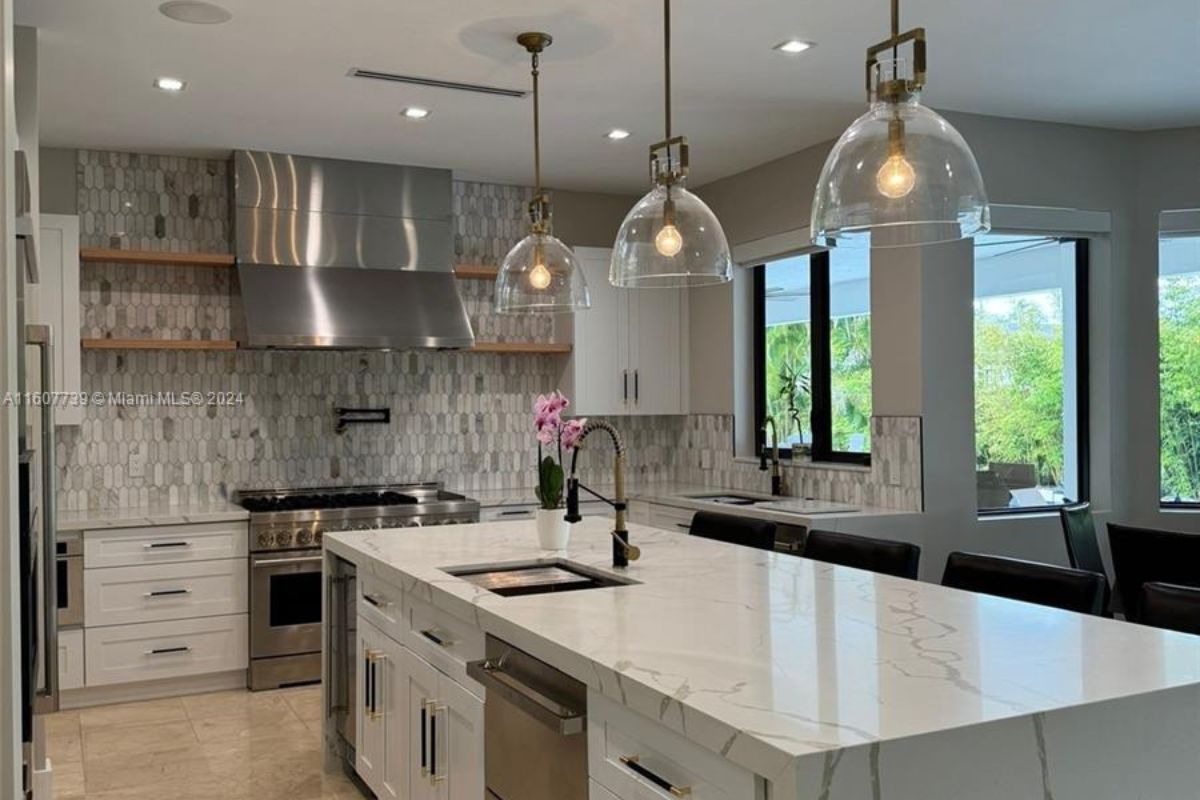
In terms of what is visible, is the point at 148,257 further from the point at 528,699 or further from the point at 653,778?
the point at 653,778

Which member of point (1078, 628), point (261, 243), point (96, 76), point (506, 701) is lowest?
point (506, 701)

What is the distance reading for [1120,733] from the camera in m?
1.72

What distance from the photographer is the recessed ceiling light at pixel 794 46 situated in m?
3.79

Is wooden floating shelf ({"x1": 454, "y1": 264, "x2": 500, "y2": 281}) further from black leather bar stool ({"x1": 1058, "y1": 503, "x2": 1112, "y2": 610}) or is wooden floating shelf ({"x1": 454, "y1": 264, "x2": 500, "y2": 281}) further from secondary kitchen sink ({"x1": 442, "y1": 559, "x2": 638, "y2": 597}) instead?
black leather bar stool ({"x1": 1058, "y1": 503, "x2": 1112, "y2": 610})

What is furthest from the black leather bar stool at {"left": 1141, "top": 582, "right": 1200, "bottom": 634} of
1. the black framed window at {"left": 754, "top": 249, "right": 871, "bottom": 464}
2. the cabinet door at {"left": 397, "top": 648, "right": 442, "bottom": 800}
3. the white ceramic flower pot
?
the black framed window at {"left": 754, "top": 249, "right": 871, "bottom": 464}

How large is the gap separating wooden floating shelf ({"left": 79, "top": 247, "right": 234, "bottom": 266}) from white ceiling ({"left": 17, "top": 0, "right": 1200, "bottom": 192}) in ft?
1.74

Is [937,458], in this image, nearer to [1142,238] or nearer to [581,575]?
[1142,238]

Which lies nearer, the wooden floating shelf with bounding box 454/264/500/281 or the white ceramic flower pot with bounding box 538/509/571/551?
the white ceramic flower pot with bounding box 538/509/571/551

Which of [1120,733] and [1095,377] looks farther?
[1095,377]

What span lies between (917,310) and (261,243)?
3.26 m

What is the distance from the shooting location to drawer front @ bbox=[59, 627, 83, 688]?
4770 millimetres

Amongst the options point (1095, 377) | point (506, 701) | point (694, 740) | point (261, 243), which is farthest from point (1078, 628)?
point (261, 243)

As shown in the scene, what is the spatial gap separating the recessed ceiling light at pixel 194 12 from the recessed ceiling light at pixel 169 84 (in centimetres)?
70

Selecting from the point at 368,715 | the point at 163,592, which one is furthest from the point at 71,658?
the point at 368,715
